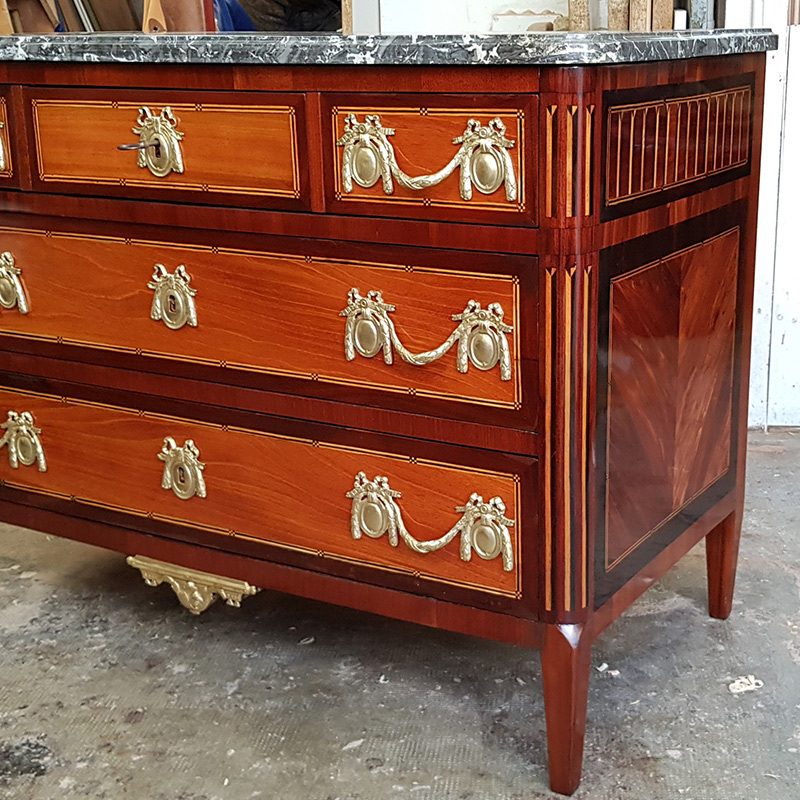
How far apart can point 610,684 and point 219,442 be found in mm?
740

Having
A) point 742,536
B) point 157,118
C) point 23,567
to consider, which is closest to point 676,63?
point 157,118

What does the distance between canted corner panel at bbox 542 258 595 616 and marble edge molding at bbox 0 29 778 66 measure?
0.25 m

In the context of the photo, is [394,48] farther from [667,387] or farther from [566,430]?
[667,387]

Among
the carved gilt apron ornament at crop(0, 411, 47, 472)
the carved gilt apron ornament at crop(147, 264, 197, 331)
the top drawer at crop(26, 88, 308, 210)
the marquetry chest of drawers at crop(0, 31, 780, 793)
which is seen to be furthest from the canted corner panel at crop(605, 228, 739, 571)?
the carved gilt apron ornament at crop(0, 411, 47, 472)

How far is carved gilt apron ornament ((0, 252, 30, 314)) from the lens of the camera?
196 centimetres

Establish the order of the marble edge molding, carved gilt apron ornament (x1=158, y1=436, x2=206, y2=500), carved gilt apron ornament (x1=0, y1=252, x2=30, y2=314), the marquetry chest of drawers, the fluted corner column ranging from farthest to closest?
1. the fluted corner column
2. carved gilt apron ornament (x1=0, y1=252, x2=30, y2=314)
3. carved gilt apron ornament (x1=158, y1=436, x2=206, y2=500)
4. the marquetry chest of drawers
5. the marble edge molding

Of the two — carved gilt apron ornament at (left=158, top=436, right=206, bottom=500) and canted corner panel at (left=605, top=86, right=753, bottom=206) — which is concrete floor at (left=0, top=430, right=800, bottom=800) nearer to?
carved gilt apron ornament at (left=158, top=436, right=206, bottom=500)

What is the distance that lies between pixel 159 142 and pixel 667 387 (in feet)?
2.71

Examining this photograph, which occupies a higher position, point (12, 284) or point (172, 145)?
point (172, 145)

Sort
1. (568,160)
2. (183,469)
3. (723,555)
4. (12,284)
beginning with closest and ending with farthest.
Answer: (568,160) < (183,469) < (12,284) < (723,555)

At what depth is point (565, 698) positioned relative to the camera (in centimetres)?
158

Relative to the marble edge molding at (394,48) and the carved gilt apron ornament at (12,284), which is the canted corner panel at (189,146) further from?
the carved gilt apron ornament at (12,284)

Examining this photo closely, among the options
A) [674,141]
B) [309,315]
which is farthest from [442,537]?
[674,141]

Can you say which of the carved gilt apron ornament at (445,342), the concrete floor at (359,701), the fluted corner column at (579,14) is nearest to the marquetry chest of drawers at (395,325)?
the carved gilt apron ornament at (445,342)
